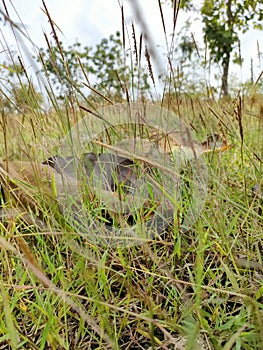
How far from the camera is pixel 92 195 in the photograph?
3.00 ft

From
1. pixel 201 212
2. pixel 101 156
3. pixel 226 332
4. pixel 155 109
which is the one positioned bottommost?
pixel 226 332

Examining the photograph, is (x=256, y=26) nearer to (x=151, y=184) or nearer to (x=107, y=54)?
(x=107, y=54)

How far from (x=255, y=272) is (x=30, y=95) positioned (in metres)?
0.70

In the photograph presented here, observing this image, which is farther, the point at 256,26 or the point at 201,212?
the point at 256,26

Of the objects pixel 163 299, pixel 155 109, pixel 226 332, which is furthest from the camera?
pixel 155 109

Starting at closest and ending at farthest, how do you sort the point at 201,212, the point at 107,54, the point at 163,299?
the point at 163,299 → the point at 201,212 → the point at 107,54

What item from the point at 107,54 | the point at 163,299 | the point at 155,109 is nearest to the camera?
the point at 163,299

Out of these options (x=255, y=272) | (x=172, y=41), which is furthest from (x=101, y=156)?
(x=255, y=272)

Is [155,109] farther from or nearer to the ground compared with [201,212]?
farther from the ground

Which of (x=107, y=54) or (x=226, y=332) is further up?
(x=107, y=54)

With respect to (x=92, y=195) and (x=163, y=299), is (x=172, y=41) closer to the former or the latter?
(x=92, y=195)

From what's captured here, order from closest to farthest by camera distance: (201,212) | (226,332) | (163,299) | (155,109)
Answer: (226,332)
(163,299)
(201,212)
(155,109)

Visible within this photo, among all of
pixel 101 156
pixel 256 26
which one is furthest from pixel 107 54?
pixel 101 156

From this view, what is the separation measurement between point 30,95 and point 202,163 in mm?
554
